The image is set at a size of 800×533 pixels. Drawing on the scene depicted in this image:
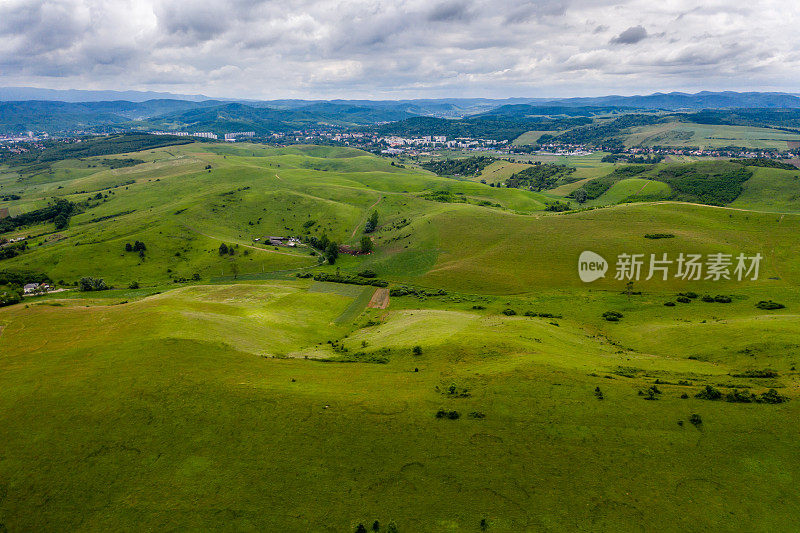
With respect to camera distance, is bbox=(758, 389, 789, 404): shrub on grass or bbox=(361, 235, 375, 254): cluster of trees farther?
bbox=(361, 235, 375, 254): cluster of trees

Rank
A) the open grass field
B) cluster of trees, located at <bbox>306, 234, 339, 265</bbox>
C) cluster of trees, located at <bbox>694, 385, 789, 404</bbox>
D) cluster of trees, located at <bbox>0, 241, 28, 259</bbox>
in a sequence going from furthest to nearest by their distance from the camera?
1. cluster of trees, located at <bbox>0, 241, 28, 259</bbox>
2. cluster of trees, located at <bbox>306, 234, 339, 265</bbox>
3. cluster of trees, located at <bbox>694, 385, 789, 404</bbox>
4. the open grass field

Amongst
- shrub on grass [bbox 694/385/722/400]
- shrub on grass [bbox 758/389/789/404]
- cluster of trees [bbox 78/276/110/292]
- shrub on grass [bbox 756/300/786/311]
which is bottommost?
cluster of trees [bbox 78/276/110/292]

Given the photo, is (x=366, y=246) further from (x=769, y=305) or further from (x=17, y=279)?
(x=769, y=305)

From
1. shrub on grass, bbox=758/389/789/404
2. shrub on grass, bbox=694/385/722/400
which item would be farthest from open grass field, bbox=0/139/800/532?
shrub on grass, bbox=758/389/789/404

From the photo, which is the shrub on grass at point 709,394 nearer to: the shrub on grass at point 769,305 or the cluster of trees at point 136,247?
the shrub on grass at point 769,305

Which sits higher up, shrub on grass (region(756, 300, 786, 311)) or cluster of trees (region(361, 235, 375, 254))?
shrub on grass (region(756, 300, 786, 311))

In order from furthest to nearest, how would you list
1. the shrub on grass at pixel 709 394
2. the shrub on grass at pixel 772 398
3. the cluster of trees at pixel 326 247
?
the cluster of trees at pixel 326 247 → the shrub on grass at pixel 709 394 → the shrub on grass at pixel 772 398

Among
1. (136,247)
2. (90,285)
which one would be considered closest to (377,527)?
(90,285)

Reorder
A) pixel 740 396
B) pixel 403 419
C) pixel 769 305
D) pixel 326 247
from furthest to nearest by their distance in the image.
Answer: pixel 326 247, pixel 769 305, pixel 740 396, pixel 403 419

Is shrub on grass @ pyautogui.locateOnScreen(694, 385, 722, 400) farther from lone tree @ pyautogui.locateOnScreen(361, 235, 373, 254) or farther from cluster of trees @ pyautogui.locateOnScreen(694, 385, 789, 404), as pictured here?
lone tree @ pyautogui.locateOnScreen(361, 235, 373, 254)

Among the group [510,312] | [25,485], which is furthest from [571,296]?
[25,485]

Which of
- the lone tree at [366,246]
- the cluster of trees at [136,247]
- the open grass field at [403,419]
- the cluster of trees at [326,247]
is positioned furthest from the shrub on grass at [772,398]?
the cluster of trees at [136,247]
